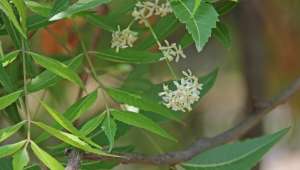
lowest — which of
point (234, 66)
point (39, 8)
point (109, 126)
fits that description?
point (234, 66)

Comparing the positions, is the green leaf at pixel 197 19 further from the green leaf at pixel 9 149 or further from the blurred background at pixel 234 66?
the blurred background at pixel 234 66

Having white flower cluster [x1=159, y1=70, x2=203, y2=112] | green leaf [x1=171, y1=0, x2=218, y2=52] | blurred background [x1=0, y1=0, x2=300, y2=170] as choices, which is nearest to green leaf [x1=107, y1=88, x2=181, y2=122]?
white flower cluster [x1=159, y1=70, x2=203, y2=112]

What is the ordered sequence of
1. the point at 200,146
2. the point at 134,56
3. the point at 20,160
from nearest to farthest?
the point at 20,160, the point at 134,56, the point at 200,146

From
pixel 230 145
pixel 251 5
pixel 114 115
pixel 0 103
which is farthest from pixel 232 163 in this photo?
pixel 251 5

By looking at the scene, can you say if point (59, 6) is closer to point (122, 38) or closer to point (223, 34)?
point (122, 38)

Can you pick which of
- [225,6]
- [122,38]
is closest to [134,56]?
[122,38]

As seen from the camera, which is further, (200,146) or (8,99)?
(200,146)

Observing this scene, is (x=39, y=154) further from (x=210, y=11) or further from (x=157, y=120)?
(x=157, y=120)
